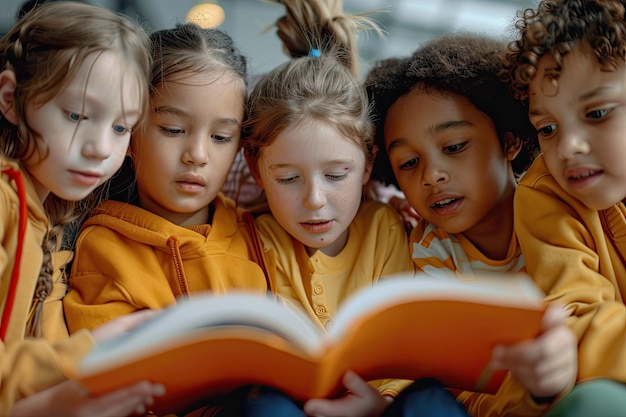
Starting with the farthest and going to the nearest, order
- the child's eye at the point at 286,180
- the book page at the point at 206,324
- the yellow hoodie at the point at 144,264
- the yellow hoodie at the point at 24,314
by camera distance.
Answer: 1. the child's eye at the point at 286,180
2. the yellow hoodie at the point at 144,264
3. the yellow hoodie at the point at 24,314
4. the book page at the point at 206,324

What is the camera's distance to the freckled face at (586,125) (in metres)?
0.92

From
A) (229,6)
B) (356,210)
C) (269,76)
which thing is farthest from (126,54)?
(229,6)

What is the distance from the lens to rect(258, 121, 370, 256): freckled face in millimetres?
1110

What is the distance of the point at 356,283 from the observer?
1167mm

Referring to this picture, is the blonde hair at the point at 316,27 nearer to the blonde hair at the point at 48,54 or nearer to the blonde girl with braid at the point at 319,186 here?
the blonde girl with braid at the point at 319,186

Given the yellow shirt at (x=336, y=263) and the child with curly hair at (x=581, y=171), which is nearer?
the child with curly hair at (x=581, y=171)

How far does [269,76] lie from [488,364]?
2.21 ft

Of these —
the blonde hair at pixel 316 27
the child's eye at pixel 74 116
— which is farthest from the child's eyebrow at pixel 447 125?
the child's eye at pixel 74 116

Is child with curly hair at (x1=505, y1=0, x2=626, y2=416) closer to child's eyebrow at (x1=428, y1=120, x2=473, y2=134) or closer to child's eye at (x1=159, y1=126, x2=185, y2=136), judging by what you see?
child's eyebrow at (x1=428, y1=120, x2=473, y2=134)

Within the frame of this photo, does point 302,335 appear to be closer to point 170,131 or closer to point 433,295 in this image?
point 433,295

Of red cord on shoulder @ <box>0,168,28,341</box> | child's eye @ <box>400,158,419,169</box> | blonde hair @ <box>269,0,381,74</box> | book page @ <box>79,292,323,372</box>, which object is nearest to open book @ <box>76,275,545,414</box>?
book page @ <box>79,292,323,372</box>

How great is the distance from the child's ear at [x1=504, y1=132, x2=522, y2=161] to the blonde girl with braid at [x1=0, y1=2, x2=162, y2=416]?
665mm

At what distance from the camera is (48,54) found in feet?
3.10

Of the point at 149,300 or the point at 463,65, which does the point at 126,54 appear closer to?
the point at 149,300
